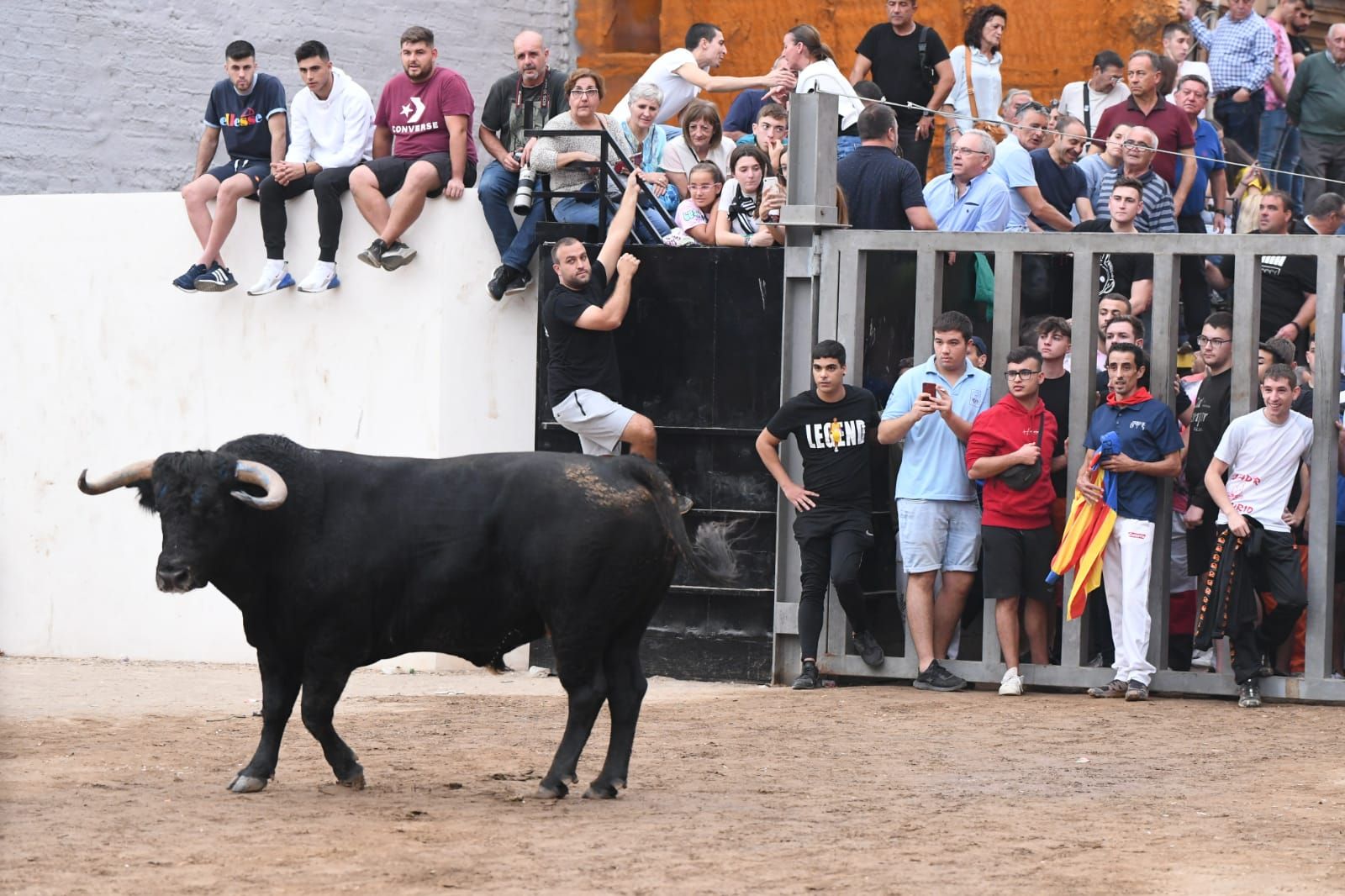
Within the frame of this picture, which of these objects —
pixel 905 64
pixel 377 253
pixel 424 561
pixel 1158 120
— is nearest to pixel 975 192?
pixel 1158 120

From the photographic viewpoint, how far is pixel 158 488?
7984 mm

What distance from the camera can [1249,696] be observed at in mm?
11039

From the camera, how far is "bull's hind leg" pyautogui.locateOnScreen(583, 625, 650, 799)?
8102mm

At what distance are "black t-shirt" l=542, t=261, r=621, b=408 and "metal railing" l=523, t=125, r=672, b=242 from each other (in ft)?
2.12

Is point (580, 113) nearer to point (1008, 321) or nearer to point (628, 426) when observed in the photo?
point (628, 426)

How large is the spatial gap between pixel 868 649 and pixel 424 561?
169 inches

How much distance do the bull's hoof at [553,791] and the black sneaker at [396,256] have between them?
5534 mm

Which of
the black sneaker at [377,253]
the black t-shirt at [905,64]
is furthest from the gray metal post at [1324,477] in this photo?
the black sneaker at [377,253]

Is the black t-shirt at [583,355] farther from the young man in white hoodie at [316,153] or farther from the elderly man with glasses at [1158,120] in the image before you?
the elderly man with glasses at [1158,120]

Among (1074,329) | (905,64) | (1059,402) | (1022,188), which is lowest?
(1059,402)

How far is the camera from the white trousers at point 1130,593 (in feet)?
36.4

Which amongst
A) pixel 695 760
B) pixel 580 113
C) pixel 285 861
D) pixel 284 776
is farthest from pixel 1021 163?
pixel 285 861

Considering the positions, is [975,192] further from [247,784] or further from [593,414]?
[247,784]

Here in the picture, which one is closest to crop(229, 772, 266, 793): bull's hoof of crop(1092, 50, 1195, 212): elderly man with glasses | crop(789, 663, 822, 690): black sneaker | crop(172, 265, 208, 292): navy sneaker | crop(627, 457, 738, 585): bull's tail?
crop(627, 457, 738, 585): bull's tail
